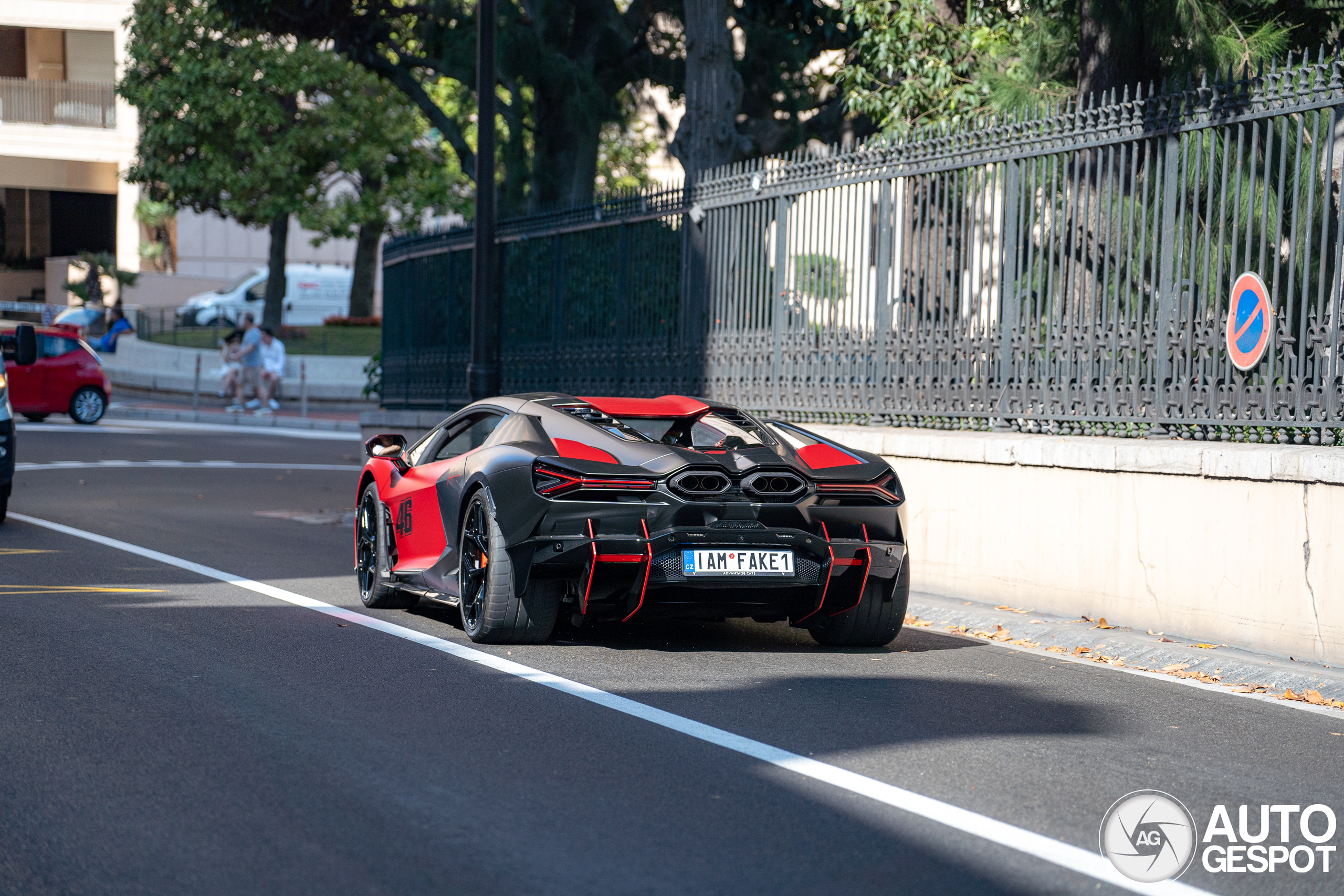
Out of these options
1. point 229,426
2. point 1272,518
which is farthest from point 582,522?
point 229,426

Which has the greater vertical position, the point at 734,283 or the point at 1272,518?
the point at 734,283

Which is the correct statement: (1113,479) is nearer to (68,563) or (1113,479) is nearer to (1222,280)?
(1222,280)

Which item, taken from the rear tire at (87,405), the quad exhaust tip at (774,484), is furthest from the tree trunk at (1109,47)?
the rear tire at (87,405)

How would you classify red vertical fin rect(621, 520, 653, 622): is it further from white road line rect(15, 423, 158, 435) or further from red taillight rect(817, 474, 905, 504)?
white road line rect(15, 423, 158, 435)

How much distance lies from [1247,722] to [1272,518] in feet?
5.75

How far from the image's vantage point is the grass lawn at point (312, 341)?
143 ft

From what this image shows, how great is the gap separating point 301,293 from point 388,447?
46662 millimetres

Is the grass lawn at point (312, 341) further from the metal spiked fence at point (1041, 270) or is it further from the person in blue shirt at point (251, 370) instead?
the metal spiked fence at point (1041, 270)

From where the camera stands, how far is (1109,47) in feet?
39.8

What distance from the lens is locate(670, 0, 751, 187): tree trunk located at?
658 inches

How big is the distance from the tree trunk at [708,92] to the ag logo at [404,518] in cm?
824

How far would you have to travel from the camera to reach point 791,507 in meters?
7.57

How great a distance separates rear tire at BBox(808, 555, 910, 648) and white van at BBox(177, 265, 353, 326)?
1771 inches

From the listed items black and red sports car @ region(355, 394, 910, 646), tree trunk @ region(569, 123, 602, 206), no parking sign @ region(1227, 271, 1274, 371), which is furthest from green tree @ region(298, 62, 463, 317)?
no parking sign @ region(1227, 271, 1274, 371)
